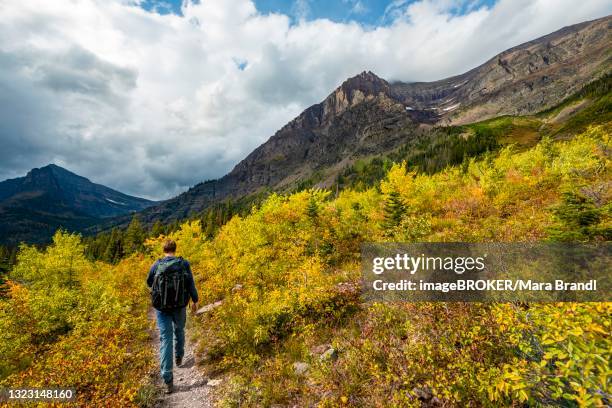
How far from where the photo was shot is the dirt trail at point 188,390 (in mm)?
6691

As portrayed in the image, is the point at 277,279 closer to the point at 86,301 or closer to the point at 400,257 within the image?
the point at 400,257

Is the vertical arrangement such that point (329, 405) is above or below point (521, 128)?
below

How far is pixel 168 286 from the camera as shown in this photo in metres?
7.04

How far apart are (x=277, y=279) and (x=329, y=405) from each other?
6452 mm

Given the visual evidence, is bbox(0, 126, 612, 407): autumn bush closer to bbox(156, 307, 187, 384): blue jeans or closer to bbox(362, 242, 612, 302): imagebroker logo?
bbox(362, 242, 612, 302): imagebroker logo

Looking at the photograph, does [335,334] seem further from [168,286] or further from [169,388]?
[168,286]

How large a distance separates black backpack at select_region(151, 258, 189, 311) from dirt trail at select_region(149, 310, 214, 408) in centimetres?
219

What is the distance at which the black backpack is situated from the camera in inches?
275

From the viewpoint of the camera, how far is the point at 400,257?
8422mm

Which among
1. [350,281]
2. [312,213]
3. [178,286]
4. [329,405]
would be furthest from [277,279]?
[312,213]

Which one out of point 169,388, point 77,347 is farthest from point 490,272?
point 77,347

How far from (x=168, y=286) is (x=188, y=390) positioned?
9.31 feet

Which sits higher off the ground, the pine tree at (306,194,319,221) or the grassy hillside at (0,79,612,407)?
the pine tree at (306,194,319,221)

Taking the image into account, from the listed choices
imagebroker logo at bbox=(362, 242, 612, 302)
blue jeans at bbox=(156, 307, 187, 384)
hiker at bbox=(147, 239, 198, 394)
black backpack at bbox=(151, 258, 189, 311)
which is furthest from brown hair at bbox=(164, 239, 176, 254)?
imagebroker logo at bbox=(362, 242, 612, 302)
